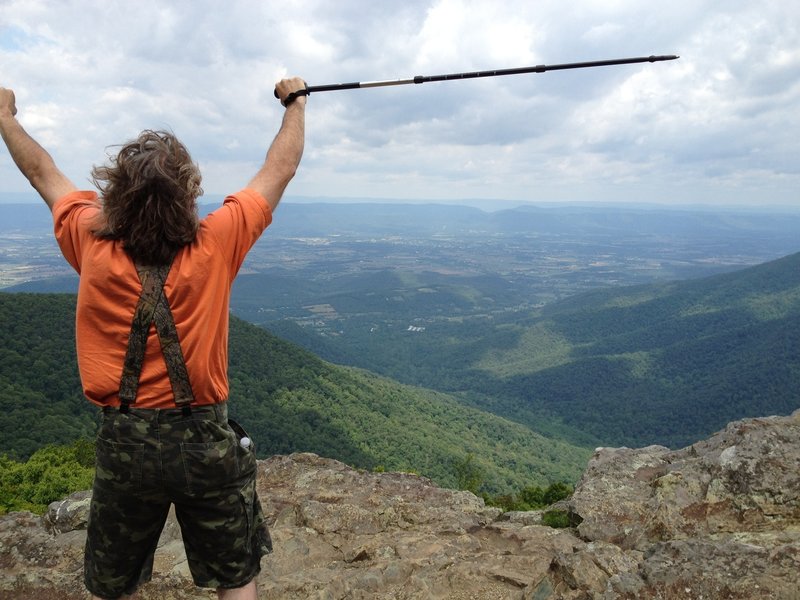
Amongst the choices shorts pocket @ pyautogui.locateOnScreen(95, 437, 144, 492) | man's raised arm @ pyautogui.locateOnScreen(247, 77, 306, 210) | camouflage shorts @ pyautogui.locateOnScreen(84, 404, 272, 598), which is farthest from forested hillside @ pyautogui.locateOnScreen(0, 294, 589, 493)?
shorts pocket @ pyautogui.locateOnScreen(95, 437, 144, 492)

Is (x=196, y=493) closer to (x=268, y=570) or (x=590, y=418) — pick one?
(x=268, y=570)

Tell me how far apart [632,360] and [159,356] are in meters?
166

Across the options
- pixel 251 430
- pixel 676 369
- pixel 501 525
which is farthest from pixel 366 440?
pixel 676 369

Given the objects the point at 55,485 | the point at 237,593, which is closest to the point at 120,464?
the point at 237,593

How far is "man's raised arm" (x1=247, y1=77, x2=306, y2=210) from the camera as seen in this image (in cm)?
334

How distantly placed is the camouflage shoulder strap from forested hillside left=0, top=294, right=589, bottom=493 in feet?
112

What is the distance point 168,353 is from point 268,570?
575cm

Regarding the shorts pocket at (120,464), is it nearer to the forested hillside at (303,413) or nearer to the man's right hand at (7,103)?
the man's right hand at (7,103)

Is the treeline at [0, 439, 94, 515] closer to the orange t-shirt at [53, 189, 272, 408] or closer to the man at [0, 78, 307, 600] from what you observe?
the man at [0, 78, 307, 600]

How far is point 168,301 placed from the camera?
2754 millimetres

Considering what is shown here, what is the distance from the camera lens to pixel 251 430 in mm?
51688

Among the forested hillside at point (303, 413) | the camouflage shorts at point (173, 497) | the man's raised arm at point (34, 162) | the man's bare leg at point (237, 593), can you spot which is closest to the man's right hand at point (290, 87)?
the man's raised arm at point (34, 162)

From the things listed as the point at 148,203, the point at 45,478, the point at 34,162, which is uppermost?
the point at 34,162

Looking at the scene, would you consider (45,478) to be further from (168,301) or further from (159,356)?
(168,301)
